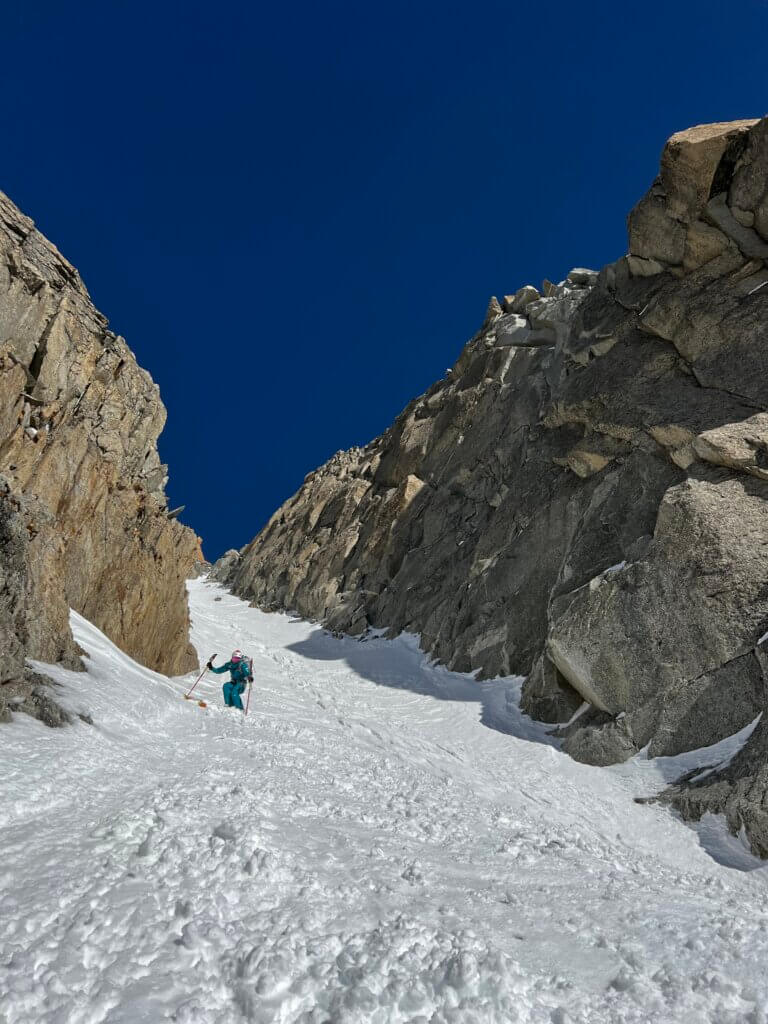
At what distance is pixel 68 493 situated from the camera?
65.0ft

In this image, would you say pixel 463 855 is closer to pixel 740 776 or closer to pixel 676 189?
pixel 740 776

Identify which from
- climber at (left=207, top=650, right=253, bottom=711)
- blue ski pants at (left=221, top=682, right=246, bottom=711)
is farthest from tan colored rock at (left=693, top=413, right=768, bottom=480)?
blue ski pants at (left=221, top=682, right=246, bottom=711)

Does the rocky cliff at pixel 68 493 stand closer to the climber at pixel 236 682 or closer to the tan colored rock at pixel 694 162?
the climber at pixel 236 682

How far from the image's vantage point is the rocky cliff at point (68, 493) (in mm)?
12234

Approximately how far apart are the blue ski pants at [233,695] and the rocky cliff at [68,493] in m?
4.17

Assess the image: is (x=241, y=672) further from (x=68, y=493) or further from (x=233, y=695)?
(x=68, y=493)

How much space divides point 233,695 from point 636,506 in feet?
49.0

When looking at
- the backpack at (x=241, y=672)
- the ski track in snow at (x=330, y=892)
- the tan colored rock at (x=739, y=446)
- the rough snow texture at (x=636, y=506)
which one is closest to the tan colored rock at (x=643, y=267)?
the rough snow texture at (x=636, y=506)

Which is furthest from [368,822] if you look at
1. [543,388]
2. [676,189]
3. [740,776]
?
[543,388]

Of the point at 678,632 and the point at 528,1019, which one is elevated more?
the point at 678,632

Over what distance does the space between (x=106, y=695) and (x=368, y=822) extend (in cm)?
678

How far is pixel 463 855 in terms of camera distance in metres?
8.11

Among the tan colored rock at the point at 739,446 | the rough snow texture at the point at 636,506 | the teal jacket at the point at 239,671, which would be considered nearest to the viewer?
the rough snow texture at the point at 636,506

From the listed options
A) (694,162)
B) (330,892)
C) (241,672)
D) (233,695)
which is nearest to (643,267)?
(694,162)
